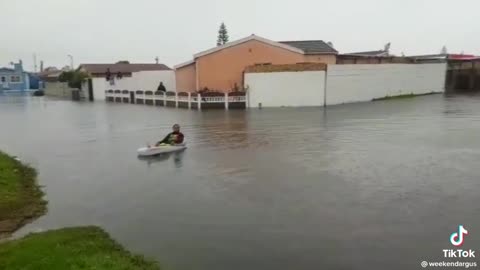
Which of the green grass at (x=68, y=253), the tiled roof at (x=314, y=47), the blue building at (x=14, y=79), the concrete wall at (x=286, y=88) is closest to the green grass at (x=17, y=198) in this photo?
the green grass at (x=68, y=253)

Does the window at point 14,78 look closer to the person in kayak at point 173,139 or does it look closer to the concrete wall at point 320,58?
the concrete wall at point 320,58

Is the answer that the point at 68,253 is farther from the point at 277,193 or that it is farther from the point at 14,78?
the point at 14,78

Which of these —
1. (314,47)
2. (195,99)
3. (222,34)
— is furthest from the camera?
(222,34)

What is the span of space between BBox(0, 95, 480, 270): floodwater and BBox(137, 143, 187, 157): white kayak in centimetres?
38

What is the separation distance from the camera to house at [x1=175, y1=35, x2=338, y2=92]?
110ft

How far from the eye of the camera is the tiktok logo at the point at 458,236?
6574mm

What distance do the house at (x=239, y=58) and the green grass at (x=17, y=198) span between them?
22575 mm

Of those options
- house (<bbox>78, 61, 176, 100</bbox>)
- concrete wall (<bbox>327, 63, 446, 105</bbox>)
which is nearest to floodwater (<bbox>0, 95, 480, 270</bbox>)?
concrete wall (<bbox>327, 63, 446, 105</bbox>)

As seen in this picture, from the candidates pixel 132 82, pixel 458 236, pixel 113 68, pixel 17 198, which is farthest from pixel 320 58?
pixel 113 68

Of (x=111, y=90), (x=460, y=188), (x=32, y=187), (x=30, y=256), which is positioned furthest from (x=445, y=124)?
(x=111, y=90)

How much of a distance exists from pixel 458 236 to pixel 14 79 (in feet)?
263

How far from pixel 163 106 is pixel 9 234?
2667cm

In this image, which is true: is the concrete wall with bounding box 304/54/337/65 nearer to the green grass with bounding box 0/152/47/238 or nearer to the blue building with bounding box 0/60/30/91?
the green grass with bounding box 0/152/47/238

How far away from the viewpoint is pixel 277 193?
9289 millimetres
